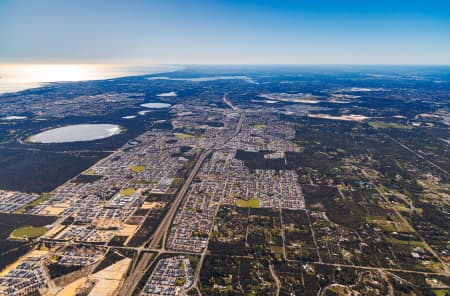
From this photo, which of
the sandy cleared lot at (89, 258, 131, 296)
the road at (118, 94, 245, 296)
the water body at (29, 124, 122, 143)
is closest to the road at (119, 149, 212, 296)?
the road at (118, 94, 245, 296)

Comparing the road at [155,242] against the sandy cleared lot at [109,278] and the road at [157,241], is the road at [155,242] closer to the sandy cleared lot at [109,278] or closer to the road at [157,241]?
the road at [157,241]

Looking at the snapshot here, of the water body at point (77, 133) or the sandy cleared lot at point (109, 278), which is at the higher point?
the water body at point (77, 133)

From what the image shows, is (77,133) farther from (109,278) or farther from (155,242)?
(109,278)

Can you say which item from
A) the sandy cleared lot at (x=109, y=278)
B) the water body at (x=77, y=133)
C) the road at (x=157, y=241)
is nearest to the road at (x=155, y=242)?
the road at (x=157, y=241)

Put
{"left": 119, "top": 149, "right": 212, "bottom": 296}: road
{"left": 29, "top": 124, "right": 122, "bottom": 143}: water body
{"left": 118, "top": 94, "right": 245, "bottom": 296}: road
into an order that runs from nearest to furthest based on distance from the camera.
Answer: {"left": 119, "top": 149, "right": 212, "bottom": 296}: road, {"left": 118, "top": 94, "right": 245, "bottom": 296}: road, {"left": 29, "top": 124, "right": 122, "bottom": 143}: water body

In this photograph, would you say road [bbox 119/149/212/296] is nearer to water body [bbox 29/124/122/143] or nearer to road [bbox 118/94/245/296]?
road [bbox 118/94/245/296]

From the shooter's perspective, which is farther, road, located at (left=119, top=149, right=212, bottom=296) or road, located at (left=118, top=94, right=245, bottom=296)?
road, located at (left=118, top=94, right=245, bottom=296)

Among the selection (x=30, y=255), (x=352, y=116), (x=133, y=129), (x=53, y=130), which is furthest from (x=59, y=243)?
(x=352, y=116)

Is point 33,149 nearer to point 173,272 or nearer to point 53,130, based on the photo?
point 53,130
